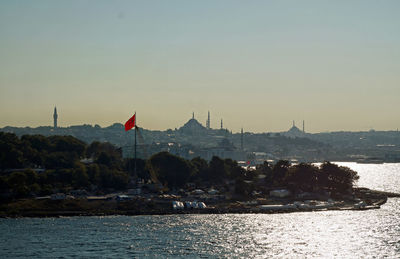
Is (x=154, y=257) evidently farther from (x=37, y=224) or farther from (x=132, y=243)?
(x=37, y=224)

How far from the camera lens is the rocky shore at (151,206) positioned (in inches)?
3127

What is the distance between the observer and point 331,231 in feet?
223

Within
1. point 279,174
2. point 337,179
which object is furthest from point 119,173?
point 337,179

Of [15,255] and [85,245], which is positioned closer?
[15,255]

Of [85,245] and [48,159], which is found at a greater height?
[48,159]

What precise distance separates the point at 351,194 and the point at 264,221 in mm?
34264

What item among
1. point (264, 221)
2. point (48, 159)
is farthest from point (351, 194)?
point (48, 159)

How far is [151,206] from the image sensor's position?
278 feet

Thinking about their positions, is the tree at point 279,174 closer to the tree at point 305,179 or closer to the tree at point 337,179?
the tree at point 305,179

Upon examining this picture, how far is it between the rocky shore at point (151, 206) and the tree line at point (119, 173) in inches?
232

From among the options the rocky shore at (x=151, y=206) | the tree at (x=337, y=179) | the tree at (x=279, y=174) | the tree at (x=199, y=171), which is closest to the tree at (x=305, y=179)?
the tree at (x=337, y=179)

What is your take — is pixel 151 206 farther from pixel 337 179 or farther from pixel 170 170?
pixel 337 179

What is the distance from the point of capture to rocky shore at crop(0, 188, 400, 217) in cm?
7944

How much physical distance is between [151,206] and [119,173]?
18564 millimetres
